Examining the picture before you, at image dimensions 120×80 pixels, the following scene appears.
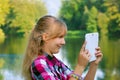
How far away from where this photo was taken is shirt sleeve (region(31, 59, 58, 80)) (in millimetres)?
813

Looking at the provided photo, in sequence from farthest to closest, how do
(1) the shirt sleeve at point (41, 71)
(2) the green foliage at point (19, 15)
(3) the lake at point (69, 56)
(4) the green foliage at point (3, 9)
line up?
(3) the lake at point (69, 56) < (2) the green foliage at point (19, 15) < (4) the green foliage at point (3, 9) < (1) the shirt sleeve at point (41, 71)

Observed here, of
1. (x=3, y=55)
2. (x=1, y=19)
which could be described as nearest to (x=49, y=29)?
(x=1, y=19)

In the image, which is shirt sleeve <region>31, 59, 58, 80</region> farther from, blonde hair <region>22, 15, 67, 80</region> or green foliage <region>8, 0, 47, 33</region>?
green foliage <region>8, 0, 47, 33</region>

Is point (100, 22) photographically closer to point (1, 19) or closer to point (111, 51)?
point (111, 51)

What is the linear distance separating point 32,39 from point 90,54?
0.13 meters

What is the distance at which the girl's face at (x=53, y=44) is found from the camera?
0.85 m

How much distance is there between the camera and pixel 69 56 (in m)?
4.71

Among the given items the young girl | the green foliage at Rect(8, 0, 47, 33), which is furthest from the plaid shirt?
the green foliage at Rect(8, 0, 47, 33)

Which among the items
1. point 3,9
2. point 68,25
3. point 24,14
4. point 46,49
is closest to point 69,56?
point 68,25

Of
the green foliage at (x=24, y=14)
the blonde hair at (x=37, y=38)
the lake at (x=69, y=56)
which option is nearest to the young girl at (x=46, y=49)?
the blonde hair at (x=37, y=38)

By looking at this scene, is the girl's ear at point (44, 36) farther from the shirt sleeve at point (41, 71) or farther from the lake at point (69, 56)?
the lake at point (69, 56)

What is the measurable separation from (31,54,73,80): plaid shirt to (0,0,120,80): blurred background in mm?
Result: 3056

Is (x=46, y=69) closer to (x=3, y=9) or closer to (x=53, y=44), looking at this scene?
(x=53, y=44)

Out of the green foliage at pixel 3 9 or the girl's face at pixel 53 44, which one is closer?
the girl's face at pixel 53 44
